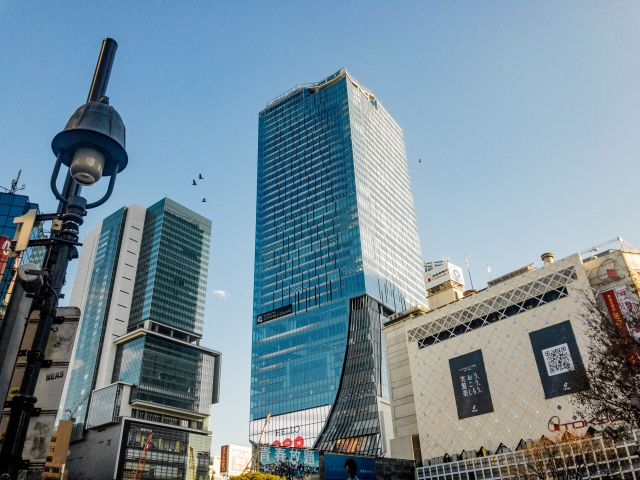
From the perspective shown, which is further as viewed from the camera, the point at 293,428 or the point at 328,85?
the point at 328,85

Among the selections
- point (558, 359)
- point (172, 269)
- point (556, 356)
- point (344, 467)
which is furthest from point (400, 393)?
point (172, 269)

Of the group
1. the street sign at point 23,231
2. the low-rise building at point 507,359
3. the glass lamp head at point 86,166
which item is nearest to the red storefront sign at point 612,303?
the low-rise building at point 507,359

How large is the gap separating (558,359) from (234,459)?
65.0 metres

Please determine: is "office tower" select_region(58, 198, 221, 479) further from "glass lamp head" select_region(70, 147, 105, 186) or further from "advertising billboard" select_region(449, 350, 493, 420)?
"glass lamp head" select_region(70, 147, 105, 186)

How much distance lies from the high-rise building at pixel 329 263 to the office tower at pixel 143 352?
3260cm

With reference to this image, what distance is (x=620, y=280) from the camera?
194ft

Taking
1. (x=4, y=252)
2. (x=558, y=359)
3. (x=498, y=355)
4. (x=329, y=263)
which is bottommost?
(x=4, y=252)

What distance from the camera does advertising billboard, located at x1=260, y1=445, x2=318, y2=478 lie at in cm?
8274

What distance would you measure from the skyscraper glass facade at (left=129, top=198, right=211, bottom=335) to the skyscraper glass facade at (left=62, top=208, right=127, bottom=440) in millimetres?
9230

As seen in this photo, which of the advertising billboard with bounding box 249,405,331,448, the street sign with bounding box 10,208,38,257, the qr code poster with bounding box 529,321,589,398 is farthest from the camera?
the advertising billboard with bounding box 249,405,331,448

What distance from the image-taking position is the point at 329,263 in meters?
133

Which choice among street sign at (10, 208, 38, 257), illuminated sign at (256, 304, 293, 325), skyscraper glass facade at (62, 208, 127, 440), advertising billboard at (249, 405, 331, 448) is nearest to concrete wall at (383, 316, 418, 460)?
advertising billboard at (249, 405, 331, 448)

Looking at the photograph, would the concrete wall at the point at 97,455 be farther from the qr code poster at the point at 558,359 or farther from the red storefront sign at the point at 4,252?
the red storefront sign at the point at 4,252

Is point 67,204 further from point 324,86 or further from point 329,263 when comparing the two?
point 324,86
